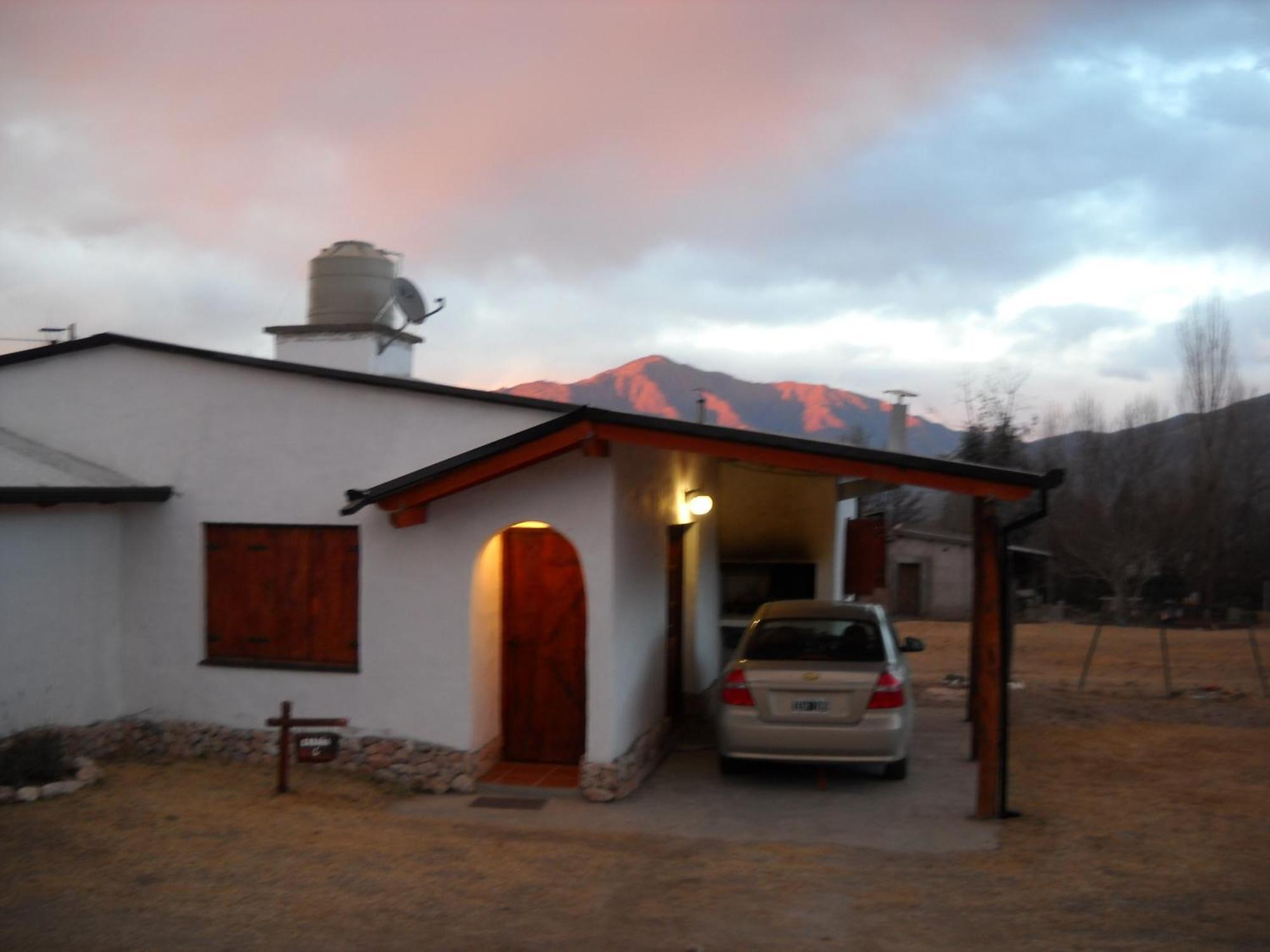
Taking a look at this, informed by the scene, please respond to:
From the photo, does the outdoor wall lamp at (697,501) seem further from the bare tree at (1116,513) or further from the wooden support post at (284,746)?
the bare tree at (1116,513)

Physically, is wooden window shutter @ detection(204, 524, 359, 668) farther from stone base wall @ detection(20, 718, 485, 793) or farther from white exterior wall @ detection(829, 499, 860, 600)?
white exterior wall @ detection(829, 499, 860, 600)

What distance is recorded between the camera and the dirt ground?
5.73 meters

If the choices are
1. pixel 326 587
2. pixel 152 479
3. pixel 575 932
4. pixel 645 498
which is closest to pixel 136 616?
pixel 152 479

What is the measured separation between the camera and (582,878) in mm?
6777

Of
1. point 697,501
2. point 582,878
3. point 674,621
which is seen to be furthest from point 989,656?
point 697,501

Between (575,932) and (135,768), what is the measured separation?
5407mm

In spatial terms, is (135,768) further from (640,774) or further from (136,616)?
(640,774)

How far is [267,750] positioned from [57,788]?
1.91 metres

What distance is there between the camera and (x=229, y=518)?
32.8ft

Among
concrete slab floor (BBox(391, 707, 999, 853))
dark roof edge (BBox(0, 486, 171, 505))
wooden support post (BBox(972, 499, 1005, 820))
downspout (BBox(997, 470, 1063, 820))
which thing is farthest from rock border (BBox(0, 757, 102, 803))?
downspout (BBox(997, 470, 1063, 820))

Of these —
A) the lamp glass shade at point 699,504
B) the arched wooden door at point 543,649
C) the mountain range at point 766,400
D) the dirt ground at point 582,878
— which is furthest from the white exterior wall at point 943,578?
the arched wooden door at point 543,649

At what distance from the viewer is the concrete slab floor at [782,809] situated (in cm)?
790

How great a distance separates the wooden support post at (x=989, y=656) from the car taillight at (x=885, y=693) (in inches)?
28.8

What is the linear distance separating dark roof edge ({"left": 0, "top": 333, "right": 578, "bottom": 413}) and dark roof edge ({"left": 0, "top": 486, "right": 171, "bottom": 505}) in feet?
4.54
